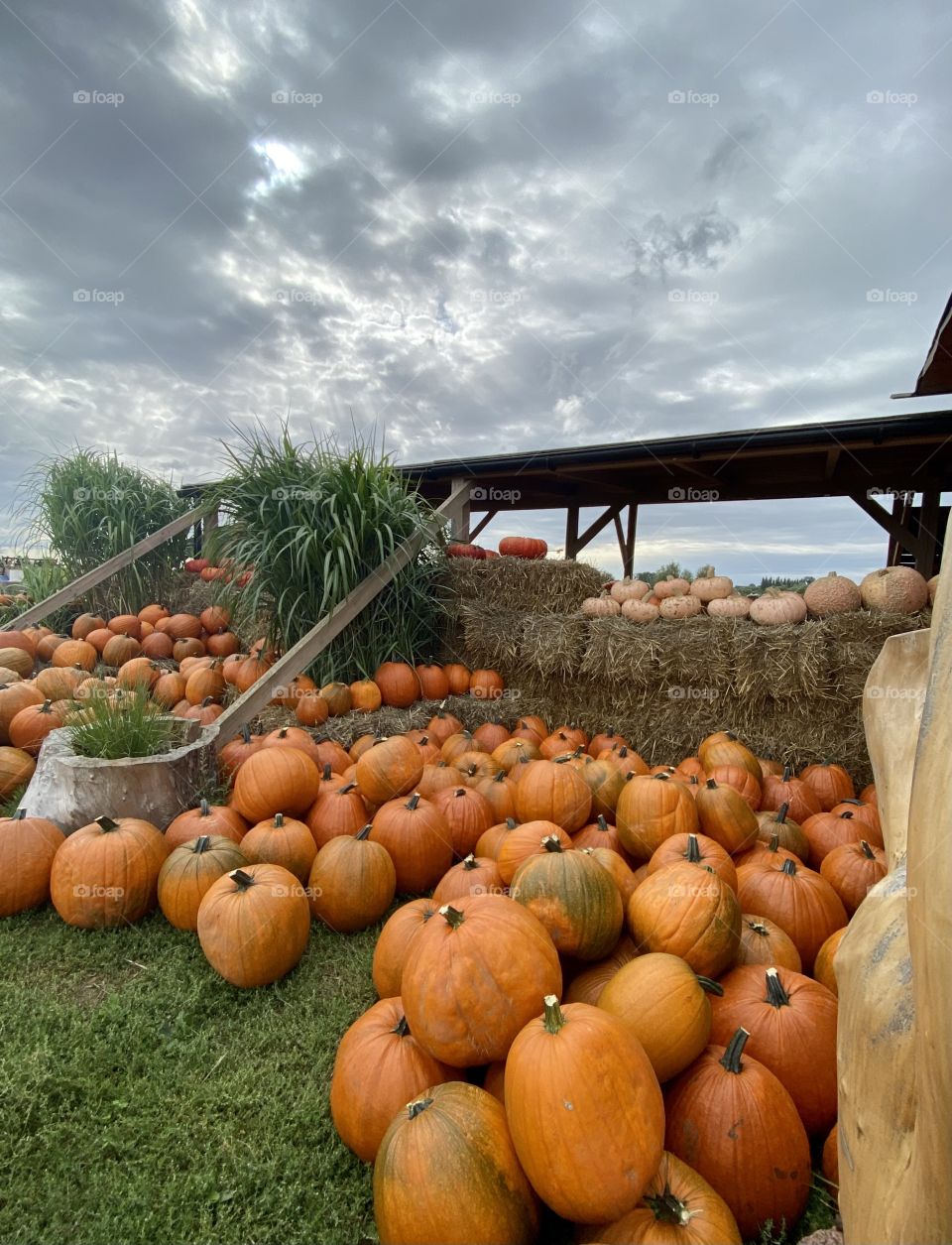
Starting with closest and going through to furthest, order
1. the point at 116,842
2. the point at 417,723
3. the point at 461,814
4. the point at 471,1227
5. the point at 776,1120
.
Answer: the point at 471,1227 → the point at 776,1120 → the point at 116,842 → the point at 461,814 → the point at 417,723

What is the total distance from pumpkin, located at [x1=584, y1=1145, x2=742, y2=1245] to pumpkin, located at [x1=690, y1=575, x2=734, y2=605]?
3.97 meters

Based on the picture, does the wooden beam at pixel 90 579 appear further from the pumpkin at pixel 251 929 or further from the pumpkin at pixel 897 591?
the pumpkin at pixel 897 591

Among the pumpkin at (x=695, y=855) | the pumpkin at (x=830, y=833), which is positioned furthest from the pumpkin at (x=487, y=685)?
the pumpkin at (x=695, y=855)

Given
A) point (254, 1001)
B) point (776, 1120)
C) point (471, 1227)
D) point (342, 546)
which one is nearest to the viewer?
point (471, 1227)

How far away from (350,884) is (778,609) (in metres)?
3.28

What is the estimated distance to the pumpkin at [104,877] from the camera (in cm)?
224

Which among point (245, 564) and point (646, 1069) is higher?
point (245, 564)

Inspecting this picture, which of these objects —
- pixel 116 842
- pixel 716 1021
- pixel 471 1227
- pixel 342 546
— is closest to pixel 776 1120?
pixel 716 1021

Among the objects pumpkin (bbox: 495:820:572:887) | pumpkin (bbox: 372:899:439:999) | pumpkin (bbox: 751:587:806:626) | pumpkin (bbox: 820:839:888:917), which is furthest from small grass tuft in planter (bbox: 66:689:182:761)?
pumpkin (bbox: 751:587:806:626)

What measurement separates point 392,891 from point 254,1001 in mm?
598

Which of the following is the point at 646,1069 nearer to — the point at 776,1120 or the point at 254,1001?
the point at 776,1120

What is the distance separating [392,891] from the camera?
2.34m

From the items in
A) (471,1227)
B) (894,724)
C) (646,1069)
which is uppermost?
(894,724)

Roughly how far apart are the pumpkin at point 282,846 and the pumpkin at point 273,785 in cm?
19
